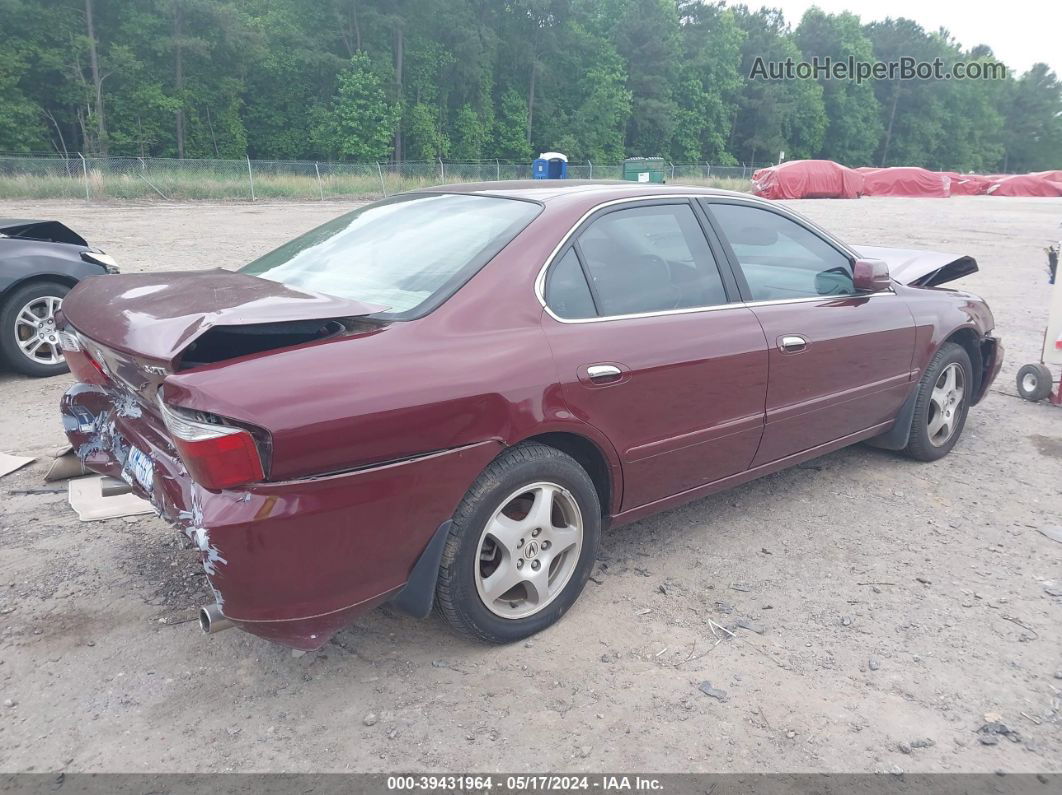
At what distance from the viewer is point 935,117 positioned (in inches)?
3187

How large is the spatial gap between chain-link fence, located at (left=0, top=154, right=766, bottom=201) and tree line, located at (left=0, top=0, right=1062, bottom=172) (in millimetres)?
11991

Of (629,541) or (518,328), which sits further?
(629,541)

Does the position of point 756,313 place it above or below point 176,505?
above

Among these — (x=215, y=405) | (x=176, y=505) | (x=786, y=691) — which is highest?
(x=215, y=405)

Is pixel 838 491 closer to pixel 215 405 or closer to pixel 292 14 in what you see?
pixel 215 405

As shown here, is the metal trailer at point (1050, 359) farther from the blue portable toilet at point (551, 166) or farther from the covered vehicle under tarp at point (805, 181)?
the covered vehicle under tarp at point (805, 181)

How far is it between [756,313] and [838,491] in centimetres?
142

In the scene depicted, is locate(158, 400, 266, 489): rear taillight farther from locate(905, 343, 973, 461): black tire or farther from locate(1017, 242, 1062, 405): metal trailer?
locate(1017, 242, 1062, 405): metal trailer

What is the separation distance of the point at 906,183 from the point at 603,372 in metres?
44.2

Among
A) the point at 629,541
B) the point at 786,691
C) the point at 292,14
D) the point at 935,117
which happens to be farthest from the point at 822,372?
the point at 935,117

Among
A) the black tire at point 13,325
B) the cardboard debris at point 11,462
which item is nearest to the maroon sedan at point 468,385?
the cardboard debris at point 11,462

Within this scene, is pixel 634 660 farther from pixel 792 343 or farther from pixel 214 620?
pixel 792 343

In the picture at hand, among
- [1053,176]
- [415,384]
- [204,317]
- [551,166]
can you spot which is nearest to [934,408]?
[415,384]

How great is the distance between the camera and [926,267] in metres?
5.27
